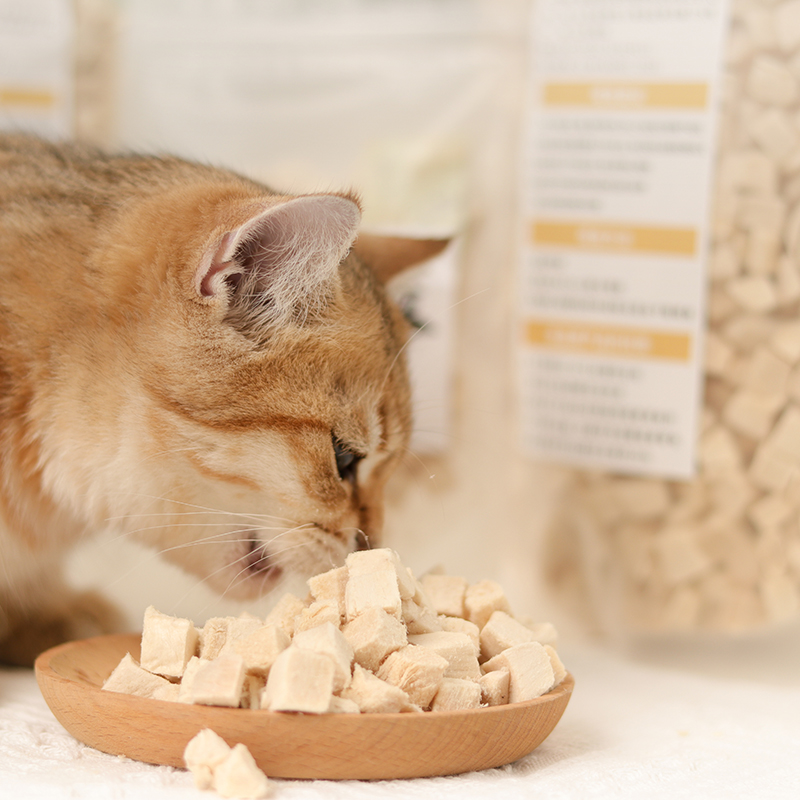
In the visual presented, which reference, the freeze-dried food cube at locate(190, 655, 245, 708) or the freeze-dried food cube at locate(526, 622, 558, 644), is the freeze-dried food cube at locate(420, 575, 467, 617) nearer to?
the freeze-dried food cube at locate(526, 622, 558, 644)

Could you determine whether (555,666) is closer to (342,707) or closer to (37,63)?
(342,707)

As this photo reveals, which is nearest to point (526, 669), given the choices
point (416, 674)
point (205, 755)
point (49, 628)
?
point (416, 674)

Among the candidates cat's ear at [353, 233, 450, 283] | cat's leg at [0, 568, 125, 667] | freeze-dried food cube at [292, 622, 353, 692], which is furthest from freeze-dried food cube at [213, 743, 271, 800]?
cat's ear at [353, 233, 450, 283]

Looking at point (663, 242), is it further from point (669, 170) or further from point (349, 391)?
point (349, 391)

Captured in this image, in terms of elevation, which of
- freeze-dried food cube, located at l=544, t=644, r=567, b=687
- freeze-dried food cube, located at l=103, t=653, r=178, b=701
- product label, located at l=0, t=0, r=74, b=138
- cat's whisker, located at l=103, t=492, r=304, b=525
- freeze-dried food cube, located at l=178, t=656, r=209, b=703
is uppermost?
product label, located at l=0, t=0, r=74, b=138

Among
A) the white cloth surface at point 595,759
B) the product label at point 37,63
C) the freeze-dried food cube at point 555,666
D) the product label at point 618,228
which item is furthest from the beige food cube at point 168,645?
the product label at point 37,63
